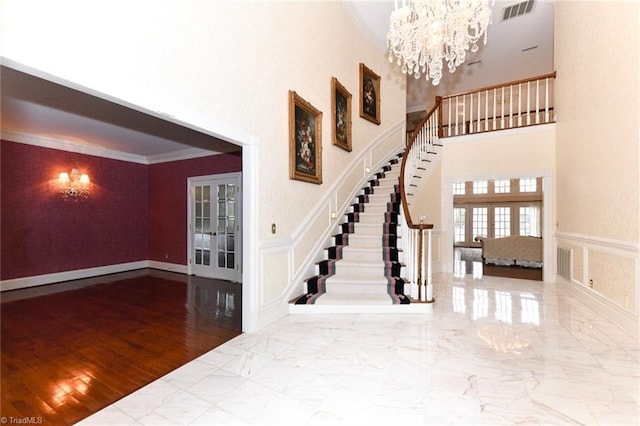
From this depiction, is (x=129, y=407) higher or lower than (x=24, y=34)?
lower

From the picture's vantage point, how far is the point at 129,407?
2035mm

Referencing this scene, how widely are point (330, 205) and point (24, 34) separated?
3.95 m

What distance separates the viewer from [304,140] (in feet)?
14.4

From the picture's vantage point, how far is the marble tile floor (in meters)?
1.93

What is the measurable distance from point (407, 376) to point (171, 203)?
22.6 feet

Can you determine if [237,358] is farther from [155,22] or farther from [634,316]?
[634,316]

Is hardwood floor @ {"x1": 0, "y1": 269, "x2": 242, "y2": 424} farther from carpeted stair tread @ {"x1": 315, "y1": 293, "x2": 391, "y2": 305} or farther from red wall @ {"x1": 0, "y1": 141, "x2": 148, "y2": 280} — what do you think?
carpeted stair tread @ {"x1": 315, "y1": 293, "x2": 391, "y2": 305}

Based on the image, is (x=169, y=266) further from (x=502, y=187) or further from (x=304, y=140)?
(x=502, y=187)

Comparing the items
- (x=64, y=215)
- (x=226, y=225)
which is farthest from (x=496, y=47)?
(x=64, y=215)

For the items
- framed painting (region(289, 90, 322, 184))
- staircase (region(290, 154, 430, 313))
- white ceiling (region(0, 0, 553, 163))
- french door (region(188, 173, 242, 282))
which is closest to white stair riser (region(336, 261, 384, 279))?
staircase (region(290, 154, 430, 313))

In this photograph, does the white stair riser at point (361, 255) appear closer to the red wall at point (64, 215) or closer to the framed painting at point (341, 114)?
the framed painting at point (341, 114)

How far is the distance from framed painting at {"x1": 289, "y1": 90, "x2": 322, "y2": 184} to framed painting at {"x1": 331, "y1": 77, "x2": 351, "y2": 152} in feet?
1.90

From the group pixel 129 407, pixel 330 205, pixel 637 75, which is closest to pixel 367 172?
pixel 330 205

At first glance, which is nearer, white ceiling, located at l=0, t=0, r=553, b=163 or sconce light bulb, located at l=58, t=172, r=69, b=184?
white ceiling, located at l=0, t=0, r=553, b=163
